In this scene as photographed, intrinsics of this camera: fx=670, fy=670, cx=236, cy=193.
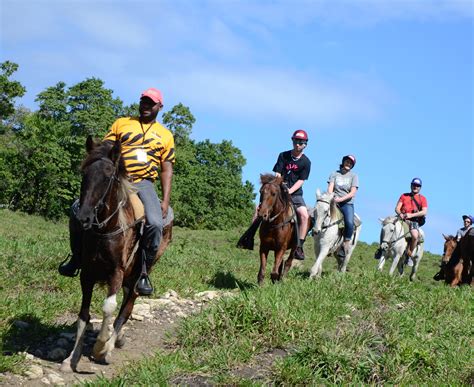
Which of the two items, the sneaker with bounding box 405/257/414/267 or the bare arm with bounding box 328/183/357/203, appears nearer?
the bare arm with bounding box 328/183/357/203

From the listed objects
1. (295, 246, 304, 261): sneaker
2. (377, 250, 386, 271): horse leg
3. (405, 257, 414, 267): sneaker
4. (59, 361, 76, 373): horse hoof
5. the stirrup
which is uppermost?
(405, 257, 414, 267): sneaker

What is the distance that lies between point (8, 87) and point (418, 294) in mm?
44021

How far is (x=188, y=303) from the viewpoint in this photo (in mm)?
10945

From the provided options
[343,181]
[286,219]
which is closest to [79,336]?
[286,219]

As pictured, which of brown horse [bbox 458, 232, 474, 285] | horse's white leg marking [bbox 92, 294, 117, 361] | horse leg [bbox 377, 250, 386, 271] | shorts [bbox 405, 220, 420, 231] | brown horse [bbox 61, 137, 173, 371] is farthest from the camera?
shorts [bbox 405, 220, 420, 231]

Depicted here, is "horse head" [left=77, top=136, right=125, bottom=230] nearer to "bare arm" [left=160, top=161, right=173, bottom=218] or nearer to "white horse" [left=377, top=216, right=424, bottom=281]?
"bare arm" [left=160, top=161, right=173, bottom=218]

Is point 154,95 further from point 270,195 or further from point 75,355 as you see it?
point 270,195

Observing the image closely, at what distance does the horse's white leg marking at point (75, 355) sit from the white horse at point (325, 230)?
8.14 m

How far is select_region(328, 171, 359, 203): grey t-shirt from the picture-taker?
52.7 feet

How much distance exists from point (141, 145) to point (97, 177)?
3.93 feet

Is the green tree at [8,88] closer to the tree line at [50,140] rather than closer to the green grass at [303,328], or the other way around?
the tree line at [50,140]

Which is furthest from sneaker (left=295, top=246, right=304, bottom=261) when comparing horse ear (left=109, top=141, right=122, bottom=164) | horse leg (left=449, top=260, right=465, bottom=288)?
horse ear (left=109, top=141, right=122, bottom=164)

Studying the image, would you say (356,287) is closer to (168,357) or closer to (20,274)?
(168,357)

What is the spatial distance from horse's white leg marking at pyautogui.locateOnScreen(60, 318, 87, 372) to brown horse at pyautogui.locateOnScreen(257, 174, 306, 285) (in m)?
5.78
